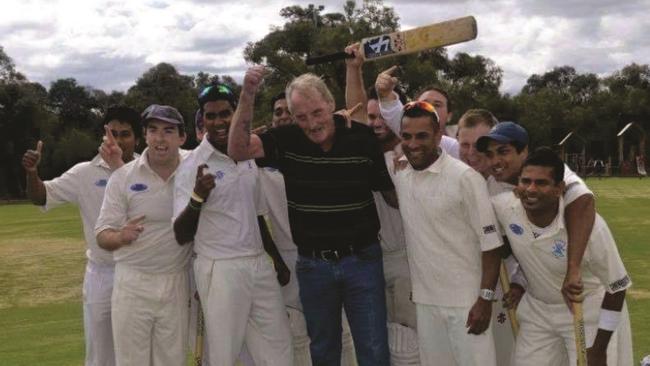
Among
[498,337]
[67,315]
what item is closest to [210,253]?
[498,337]

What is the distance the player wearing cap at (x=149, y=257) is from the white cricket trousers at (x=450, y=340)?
182 cm

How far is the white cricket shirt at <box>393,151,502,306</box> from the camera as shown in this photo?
15.3ft

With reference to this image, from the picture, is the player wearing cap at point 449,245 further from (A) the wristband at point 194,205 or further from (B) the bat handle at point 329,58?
(A) the wristband at point 194,205

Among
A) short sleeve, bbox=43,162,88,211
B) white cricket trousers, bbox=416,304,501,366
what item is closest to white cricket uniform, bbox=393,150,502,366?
white cricket trousers, bbox=416,304,501,366

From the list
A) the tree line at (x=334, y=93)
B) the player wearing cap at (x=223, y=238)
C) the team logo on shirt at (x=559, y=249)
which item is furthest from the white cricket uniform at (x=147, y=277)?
the tree line at (x=334, y=93)

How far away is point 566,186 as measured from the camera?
471 centimetres

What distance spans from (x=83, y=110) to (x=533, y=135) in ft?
160

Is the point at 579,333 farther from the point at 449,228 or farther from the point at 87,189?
the point at 87,189

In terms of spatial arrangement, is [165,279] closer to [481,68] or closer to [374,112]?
[374,112]

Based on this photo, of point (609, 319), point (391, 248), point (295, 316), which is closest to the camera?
point (609, 319)

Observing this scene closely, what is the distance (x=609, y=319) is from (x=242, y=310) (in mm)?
2422

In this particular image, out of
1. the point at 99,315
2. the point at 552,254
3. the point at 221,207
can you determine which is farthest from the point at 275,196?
the point at 552,254

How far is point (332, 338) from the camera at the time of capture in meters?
5.16

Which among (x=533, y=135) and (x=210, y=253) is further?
(x=533, y=135)
